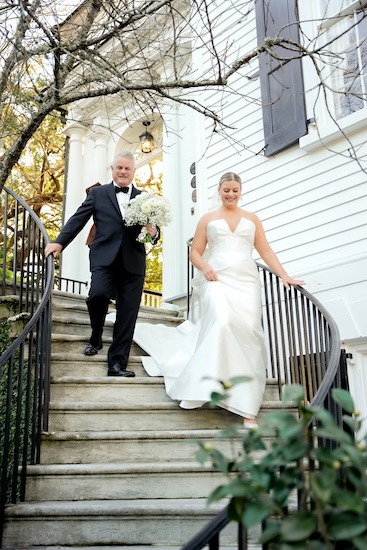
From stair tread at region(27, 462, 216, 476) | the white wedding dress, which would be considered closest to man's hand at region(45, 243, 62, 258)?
the white wedding dress

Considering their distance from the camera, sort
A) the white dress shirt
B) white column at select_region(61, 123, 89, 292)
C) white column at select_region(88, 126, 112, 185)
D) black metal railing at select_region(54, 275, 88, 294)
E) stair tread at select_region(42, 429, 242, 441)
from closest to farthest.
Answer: stair tread at select_region(42, 429, 242, 441)
the white dress shirt
black metal railing at select_region(54, 275, 88, 294)
white column at select_region(61, 123, 89, 292)
white column at select_region(88, 126, 112, 185)

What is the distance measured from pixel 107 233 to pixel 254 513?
3.28 m

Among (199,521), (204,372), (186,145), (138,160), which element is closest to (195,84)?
(204,372)

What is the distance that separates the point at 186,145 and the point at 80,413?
4.93 metres

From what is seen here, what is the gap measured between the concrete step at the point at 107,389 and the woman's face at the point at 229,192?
1.42 meters

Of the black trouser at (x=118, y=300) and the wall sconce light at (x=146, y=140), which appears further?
the wall sconce light at (x=146, y=140)

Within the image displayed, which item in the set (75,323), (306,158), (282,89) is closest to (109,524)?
(75,323)

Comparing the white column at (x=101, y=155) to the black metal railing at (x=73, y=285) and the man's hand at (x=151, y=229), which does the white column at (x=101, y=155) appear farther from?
the man's hand at (x=151, y=229)

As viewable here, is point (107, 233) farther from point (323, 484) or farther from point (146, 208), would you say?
point (323, 484)

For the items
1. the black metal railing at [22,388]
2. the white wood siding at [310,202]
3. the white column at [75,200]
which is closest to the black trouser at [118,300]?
the black metal railing at [22,388]

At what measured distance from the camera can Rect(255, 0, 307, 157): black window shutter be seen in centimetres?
534

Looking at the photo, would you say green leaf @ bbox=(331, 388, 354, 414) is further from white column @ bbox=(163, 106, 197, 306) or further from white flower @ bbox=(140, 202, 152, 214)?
white column @ bbox=(163, 106, 197, 306)

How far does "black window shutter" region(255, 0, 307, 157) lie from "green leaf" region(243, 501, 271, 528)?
4603 millimetres

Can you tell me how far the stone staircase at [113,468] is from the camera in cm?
263
